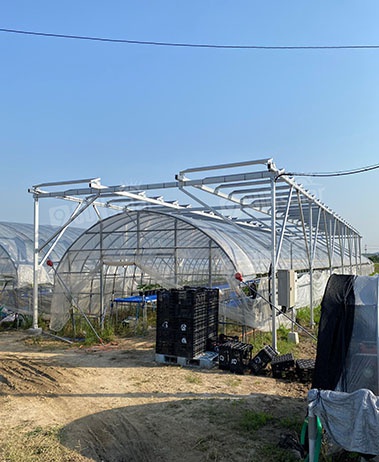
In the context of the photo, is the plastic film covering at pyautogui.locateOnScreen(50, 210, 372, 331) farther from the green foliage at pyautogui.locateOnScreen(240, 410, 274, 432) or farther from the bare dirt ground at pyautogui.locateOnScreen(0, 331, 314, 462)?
the green foliage at pyautogui.locateOnScreen(240, 410, 274, 432)

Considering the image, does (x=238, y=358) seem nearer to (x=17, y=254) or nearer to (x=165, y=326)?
(x=165, y=326)

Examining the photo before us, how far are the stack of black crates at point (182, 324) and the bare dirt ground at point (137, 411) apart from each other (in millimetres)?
430

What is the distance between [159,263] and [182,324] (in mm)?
6000

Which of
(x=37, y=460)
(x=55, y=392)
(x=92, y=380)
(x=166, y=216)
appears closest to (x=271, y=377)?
(x=92, y=380)

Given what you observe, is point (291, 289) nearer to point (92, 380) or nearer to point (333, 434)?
point (92, 380)

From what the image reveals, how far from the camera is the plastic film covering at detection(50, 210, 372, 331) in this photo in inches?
457

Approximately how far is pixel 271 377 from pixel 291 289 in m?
2.64

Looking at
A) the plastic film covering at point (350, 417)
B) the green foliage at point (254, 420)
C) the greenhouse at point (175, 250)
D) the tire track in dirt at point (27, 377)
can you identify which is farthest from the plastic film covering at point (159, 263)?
the plastic film covering at point (350, 417)

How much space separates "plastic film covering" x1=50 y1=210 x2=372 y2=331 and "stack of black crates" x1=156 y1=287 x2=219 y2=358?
1435 millimetres

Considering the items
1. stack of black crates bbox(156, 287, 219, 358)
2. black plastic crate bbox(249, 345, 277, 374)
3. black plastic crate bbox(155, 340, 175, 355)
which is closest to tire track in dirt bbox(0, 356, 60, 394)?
black plastic crate bbox(155, 340, 175, 355)

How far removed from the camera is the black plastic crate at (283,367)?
26.3 ft

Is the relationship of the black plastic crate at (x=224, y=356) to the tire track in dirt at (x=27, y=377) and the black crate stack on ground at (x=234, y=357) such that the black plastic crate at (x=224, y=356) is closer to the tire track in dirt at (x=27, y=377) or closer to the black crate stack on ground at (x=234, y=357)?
the black crate stack on ground at (x=234, y=357)

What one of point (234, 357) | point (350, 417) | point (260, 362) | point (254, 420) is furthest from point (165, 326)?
point (350, 417)

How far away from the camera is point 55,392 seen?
716 cm
